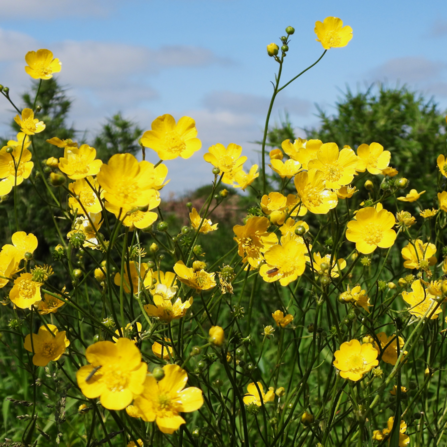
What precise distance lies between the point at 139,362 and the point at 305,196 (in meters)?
0.74

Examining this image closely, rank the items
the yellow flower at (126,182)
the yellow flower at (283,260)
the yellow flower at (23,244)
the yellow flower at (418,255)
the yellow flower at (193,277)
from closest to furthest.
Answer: the yellow flower at (126,182) → the yellow flower at (193,277) → the yellow flower at (283,260) → the yellow flower at (23,244) → the yellow flower at (418,255)

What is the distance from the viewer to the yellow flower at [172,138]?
4.46 ft

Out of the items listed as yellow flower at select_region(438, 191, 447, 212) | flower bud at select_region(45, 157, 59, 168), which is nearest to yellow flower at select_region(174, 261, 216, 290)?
flower bud at select_region(45, 157, 59, 168)

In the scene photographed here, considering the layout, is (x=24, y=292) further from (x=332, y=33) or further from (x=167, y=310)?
(x=332, y=33)

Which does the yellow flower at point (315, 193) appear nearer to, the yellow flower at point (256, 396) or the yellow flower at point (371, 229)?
the yellow flower at point (371, 229)

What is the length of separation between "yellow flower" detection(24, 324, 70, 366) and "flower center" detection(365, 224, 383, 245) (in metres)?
0.90

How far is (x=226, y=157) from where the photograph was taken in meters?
1.72


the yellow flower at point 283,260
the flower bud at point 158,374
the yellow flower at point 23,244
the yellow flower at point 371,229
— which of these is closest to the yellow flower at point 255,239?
the yellow flower at point 283,260

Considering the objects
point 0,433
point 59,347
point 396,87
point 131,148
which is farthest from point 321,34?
point 131,148

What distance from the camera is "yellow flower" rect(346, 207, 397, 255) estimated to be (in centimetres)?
149

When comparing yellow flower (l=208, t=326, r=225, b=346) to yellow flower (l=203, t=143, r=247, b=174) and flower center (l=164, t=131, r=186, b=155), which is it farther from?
yellow flower (l=203, t=143, r=247, b=174)

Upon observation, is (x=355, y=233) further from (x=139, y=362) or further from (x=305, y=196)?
(x=139, y=362)

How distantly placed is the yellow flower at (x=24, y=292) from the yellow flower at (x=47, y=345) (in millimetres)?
131

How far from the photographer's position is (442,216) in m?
1.98
